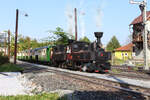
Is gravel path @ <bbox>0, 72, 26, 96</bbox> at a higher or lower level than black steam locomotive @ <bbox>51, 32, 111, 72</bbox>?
lower

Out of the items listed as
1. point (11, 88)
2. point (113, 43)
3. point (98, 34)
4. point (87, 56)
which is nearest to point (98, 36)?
point (98, 34)

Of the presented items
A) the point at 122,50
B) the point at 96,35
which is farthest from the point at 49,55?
the point at 122,50

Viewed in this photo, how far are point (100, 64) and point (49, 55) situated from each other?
1037cm

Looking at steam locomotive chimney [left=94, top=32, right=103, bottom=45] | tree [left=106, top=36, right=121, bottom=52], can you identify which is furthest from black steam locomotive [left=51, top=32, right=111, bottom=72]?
tree [left=106, top=36, right=121, bottom=52]

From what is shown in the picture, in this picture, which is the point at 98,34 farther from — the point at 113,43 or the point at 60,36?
the point at 113,43

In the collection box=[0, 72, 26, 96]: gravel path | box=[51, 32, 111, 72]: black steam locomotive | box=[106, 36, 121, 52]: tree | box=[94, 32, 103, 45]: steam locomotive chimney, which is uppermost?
box=[106, 36, 121, 52]: tree

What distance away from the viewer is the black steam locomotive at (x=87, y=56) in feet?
40.5

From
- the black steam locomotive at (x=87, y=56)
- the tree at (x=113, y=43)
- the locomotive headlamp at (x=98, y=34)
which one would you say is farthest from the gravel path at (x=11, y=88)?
the tree at (x=113, y=43)

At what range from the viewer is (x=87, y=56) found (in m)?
12.7

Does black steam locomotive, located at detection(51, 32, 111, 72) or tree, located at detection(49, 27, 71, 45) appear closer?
black steam locomotive, located at detection(51, 32, 111, 72)

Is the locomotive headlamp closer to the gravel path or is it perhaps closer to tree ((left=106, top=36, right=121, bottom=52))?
the gravel path

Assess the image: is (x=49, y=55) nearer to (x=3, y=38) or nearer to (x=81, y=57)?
(x=81, y=57)

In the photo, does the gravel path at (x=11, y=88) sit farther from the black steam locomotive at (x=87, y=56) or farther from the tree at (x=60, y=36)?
the tree at (x=60, y=36)

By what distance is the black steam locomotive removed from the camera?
40.5 ft
